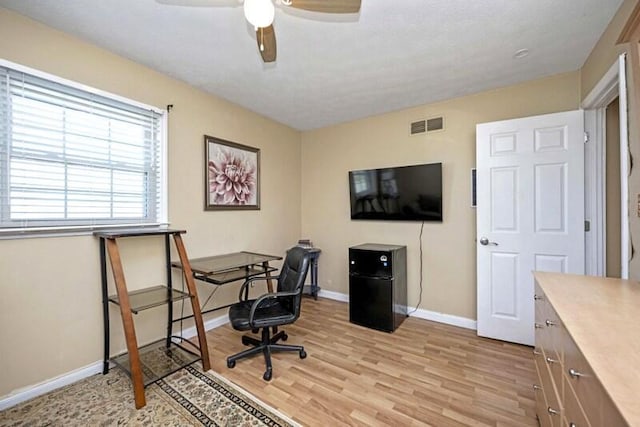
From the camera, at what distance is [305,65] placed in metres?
2.36

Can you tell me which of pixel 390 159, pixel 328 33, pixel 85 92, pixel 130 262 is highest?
pixel 328 33

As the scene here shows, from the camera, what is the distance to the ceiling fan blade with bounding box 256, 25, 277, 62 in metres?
1.52

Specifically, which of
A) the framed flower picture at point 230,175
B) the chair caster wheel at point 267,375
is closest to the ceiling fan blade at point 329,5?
the framed flower picture at point 230,175

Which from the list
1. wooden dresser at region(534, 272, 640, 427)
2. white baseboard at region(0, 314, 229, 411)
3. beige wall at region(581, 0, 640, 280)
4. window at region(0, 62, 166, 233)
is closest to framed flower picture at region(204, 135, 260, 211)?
window at region(0, 62, 166, 233)

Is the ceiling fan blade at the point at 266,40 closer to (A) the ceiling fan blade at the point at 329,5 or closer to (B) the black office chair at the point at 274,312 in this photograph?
(A) the ceiling fan blade at the point at 329,5

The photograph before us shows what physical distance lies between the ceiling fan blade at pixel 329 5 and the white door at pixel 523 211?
1976 millimetres

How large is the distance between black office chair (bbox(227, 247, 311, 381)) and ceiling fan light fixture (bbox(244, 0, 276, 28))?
1681mm

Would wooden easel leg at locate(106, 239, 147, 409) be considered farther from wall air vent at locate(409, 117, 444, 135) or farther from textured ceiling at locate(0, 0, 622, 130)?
wall air vent at locate(409, 117, 444, 135)

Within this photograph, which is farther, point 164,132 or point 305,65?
point 164,132

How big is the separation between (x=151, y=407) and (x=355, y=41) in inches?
115

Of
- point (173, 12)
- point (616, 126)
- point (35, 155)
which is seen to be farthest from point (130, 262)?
point (616, 126)

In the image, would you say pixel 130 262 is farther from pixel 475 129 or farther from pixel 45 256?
pixel 475 129

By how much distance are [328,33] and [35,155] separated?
7.28 ft

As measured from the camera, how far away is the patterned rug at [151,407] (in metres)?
1.65
